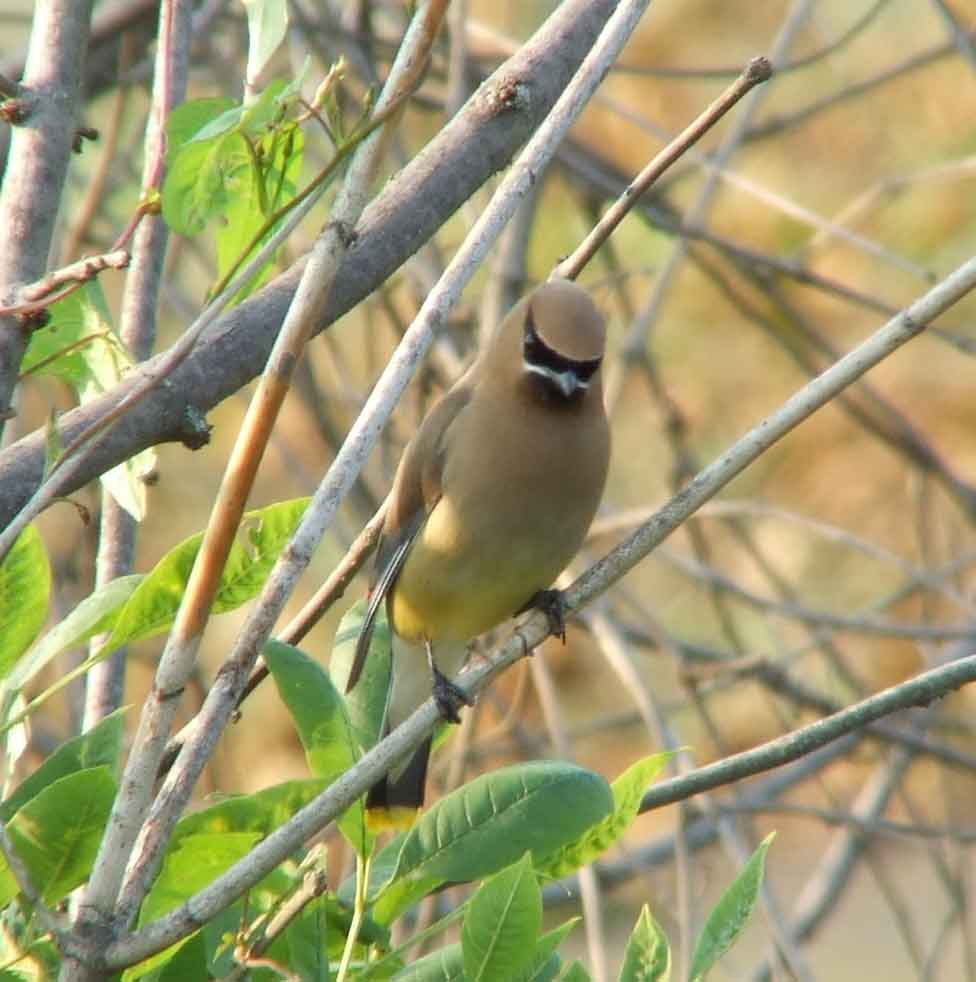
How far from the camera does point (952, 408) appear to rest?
29.7ft

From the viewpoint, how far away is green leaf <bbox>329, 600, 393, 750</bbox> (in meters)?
1.77

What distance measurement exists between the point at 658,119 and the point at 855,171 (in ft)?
3.29

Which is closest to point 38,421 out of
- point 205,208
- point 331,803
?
point 205,208

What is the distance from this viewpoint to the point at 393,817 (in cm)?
250

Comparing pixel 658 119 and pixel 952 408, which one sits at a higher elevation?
pixel 658 119

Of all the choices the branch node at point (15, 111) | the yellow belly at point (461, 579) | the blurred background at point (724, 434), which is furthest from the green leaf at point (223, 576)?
the blurred background at point (724, 434)

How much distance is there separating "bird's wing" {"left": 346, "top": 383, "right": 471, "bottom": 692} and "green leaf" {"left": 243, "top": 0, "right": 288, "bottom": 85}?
139cm

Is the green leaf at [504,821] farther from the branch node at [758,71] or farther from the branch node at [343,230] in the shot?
the branch node at [758,71]

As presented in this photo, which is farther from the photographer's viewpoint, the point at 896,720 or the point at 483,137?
the point at 896,720

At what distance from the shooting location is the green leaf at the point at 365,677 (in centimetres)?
177

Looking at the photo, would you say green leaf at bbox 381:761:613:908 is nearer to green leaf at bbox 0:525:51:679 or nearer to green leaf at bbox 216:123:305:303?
green leaf at bbox 0:525:51:679

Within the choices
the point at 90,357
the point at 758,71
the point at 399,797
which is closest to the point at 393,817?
the point at 399,797

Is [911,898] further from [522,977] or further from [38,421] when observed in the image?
[522,977]

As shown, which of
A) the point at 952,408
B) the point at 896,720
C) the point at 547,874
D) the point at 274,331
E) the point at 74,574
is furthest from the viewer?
the point at 952,408
